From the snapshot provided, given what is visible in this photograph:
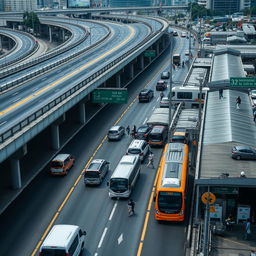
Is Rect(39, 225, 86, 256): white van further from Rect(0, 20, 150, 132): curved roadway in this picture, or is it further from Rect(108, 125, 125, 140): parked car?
Rect(108, 125, 125, 140): parked car

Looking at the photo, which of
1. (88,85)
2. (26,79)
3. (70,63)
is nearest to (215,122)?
(88,85)

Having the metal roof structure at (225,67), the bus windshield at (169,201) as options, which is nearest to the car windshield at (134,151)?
the bus windshield at (169,201)

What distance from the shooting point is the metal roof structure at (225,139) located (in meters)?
35.0

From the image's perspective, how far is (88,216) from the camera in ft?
129

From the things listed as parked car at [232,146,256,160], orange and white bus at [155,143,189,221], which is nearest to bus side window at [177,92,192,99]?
parked car at [232,146,256,160]

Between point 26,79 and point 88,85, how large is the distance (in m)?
16.6

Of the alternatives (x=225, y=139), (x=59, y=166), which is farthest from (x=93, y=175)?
(x=225, y=139)

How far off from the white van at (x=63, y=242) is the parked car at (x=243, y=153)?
15.1 metres

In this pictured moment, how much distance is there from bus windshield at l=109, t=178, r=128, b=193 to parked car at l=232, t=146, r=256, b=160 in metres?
9.99

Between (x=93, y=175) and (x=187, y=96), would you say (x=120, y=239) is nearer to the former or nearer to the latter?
(x=93, y=175)

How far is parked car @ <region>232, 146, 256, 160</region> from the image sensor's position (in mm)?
38719

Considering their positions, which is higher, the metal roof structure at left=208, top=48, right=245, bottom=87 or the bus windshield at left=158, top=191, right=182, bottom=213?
the metal roof structure at left=208, top=48, right=245, bottom=87

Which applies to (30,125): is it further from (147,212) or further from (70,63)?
(70,63)

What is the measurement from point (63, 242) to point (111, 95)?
104 feet
